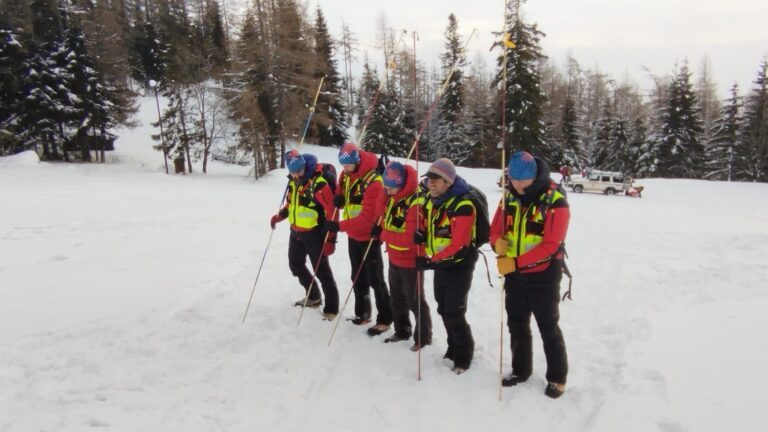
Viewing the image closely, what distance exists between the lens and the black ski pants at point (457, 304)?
13.7ft

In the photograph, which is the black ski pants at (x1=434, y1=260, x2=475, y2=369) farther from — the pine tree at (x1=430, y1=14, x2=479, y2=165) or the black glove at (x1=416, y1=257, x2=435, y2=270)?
the pine tree at (x1=430, y1=14, x2=479, y2=165)

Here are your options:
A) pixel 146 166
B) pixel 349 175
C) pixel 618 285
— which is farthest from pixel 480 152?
pixel 349 175

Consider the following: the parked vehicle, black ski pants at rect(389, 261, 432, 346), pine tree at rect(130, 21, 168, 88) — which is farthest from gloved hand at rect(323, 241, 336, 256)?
pine tree at rect(130, 21, 168, 88)

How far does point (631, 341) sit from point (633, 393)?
1.22 meters

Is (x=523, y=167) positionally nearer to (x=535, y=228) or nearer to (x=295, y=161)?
(x=535, y=228)

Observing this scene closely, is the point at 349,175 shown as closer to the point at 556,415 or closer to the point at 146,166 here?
the point at 556,415

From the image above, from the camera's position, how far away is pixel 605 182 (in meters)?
25.9

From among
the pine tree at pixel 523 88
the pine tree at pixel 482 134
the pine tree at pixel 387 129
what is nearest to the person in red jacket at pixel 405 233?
the pine tree at pixel 523 88

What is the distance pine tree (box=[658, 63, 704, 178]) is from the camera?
36.7 meters

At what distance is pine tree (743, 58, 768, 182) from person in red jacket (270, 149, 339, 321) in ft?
140

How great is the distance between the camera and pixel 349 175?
5.14 m

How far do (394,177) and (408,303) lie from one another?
139 centimetres

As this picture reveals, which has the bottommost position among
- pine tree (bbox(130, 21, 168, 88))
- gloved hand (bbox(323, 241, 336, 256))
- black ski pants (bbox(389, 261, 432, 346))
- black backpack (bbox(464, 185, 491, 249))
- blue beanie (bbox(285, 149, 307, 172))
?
black ski pants (bbox(389, 261, 432, 346))

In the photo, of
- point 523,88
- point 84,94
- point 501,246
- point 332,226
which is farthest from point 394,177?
point 84,94
